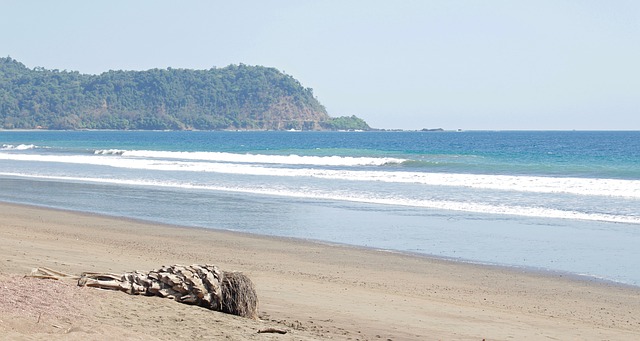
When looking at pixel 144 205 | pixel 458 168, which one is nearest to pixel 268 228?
pixel 144 205

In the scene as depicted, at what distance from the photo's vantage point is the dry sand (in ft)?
24.7

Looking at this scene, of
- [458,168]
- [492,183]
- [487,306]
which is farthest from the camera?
[458,168]

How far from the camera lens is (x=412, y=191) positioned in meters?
29.1

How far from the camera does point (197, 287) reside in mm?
8523

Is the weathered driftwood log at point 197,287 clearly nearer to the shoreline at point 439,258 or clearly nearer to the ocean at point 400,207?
the shoreline at point 439,258

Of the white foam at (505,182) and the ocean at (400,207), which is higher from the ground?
the white foam at (505,182)

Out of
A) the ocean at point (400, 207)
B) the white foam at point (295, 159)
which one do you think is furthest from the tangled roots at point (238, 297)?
the white foam at point (295, 159)

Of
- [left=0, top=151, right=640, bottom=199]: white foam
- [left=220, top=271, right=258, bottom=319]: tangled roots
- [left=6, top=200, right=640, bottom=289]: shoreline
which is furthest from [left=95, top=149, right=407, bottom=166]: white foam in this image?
[left=220, top=271, right=258, bottom=319]: tangled roots

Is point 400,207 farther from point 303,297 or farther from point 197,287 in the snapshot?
point 197,287

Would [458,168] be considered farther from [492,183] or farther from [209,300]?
[209,300]

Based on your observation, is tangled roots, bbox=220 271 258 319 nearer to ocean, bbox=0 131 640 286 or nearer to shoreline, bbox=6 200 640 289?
shoreline, bbox=6 200 640 289

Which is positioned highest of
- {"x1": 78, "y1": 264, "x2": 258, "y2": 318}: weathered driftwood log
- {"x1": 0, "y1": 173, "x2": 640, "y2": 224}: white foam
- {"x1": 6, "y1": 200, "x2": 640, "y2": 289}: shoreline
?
{"x1": 78, "y1": 264, "x2": 258, "y2": 318}: weathered driftwood log

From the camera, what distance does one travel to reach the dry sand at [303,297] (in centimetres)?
753

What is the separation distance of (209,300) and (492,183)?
25.9 meters
